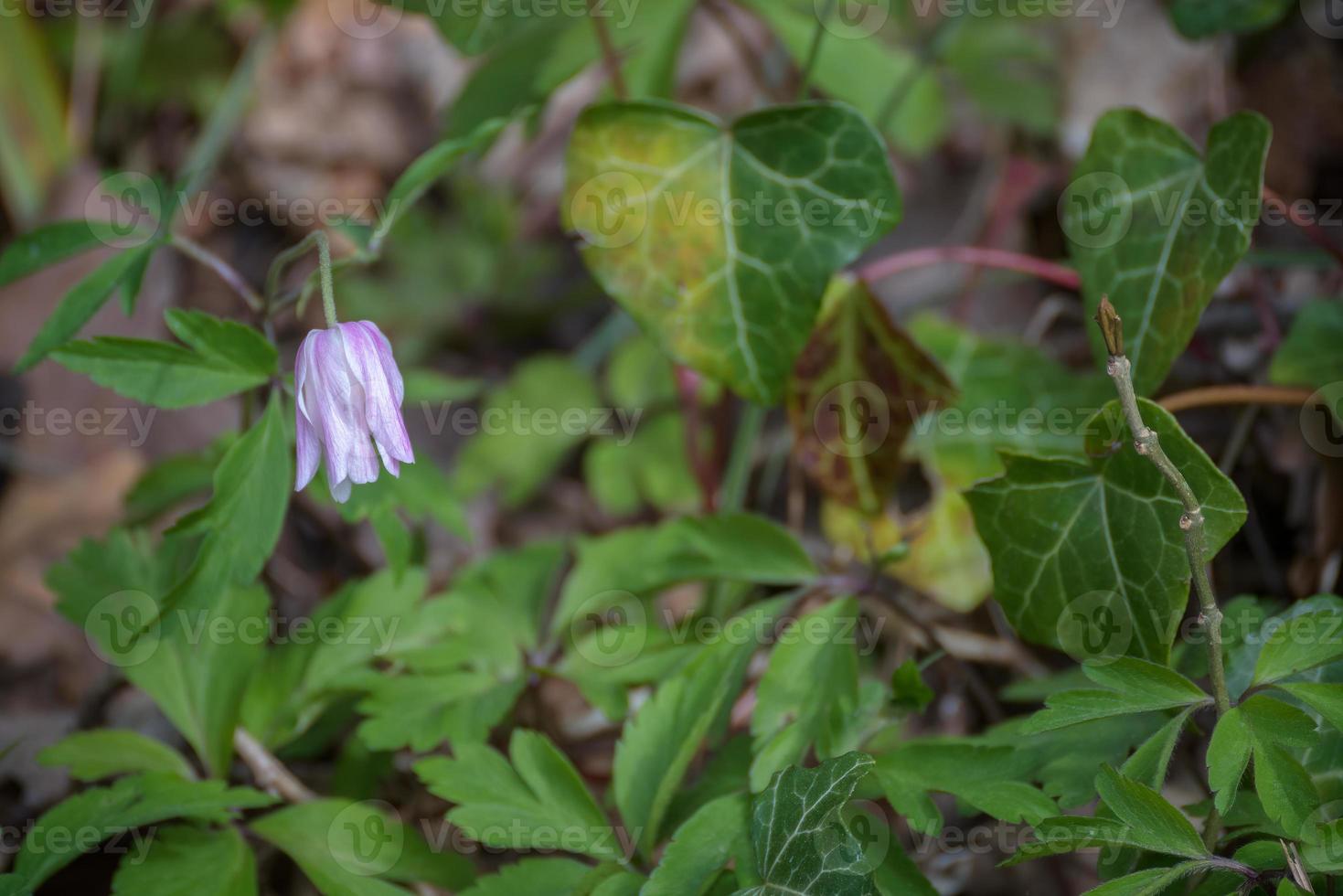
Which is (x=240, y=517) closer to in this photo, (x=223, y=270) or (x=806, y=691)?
(x=223, y=270)

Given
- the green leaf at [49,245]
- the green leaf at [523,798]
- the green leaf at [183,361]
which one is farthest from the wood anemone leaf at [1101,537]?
the green leaf at [49,245]

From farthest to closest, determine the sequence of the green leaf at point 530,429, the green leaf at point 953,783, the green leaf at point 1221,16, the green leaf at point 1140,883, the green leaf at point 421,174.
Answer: the green leaf at point 530,429, the green leaf at point 1221,16, the green leaf at point 421,174, the green leaf at point 953,783, the green leaf at point 1140,883

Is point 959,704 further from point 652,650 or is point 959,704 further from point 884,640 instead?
point 652,650

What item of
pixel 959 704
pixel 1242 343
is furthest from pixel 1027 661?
pixel 1242 343

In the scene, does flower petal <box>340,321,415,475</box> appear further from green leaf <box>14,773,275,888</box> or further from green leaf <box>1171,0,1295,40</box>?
green leaf <box>1171,0,1295,40</box>

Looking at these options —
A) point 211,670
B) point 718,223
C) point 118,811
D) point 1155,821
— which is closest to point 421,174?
point 718,223

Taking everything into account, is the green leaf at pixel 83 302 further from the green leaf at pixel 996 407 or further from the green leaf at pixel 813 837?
the green leaf at pixel 996 407

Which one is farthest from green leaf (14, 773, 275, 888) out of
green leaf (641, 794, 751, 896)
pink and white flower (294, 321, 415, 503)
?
green leaf (641, 794, 751, 896)
